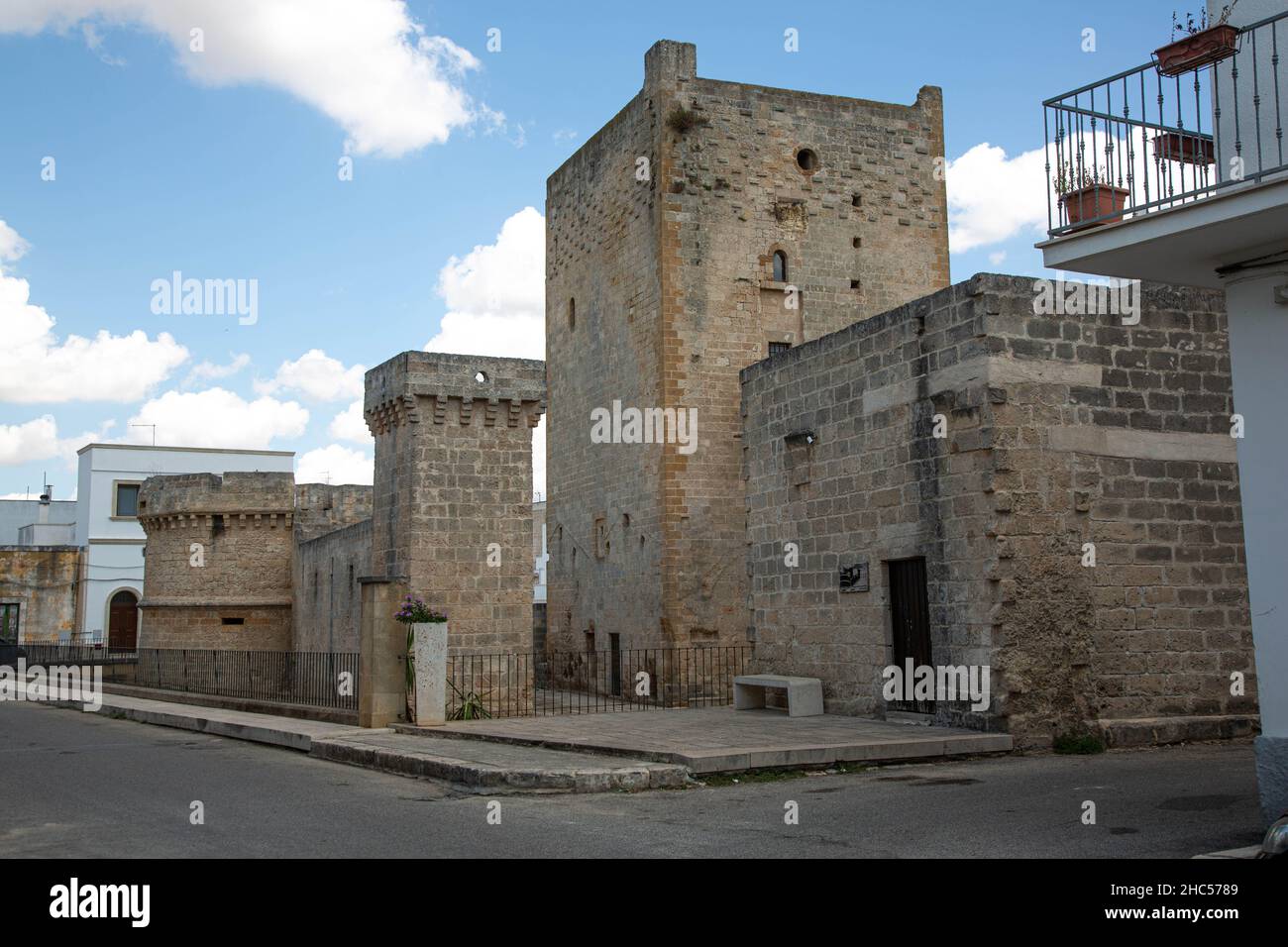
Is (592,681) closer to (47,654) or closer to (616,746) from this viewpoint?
(616,746)

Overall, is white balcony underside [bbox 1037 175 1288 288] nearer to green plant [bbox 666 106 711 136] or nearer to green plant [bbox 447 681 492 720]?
green plant [bbox 447 681 492 720]

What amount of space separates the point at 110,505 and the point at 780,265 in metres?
36.3

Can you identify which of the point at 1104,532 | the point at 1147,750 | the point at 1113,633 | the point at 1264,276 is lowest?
the point at 1147,750

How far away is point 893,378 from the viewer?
13.5 m

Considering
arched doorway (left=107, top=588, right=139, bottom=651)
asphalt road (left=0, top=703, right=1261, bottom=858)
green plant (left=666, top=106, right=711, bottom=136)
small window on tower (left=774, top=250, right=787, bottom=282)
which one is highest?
green plant (left=666, top=106, right=711, bottom=136)

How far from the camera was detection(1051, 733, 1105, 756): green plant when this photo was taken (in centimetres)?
1166

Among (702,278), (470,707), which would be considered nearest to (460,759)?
(470,707)

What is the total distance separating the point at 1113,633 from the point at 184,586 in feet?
69.4

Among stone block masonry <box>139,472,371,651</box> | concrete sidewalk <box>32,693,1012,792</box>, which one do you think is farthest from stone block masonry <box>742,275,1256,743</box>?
stone block masonry <box>139,472,371,651</box>

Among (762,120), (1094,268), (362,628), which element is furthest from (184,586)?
(1094,268)

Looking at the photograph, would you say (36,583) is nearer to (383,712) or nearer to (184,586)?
(184,586)

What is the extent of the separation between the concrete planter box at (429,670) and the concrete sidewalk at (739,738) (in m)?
0.32

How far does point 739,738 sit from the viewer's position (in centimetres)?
1205

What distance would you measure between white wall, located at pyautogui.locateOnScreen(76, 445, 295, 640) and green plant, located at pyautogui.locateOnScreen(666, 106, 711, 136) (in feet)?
91.9
